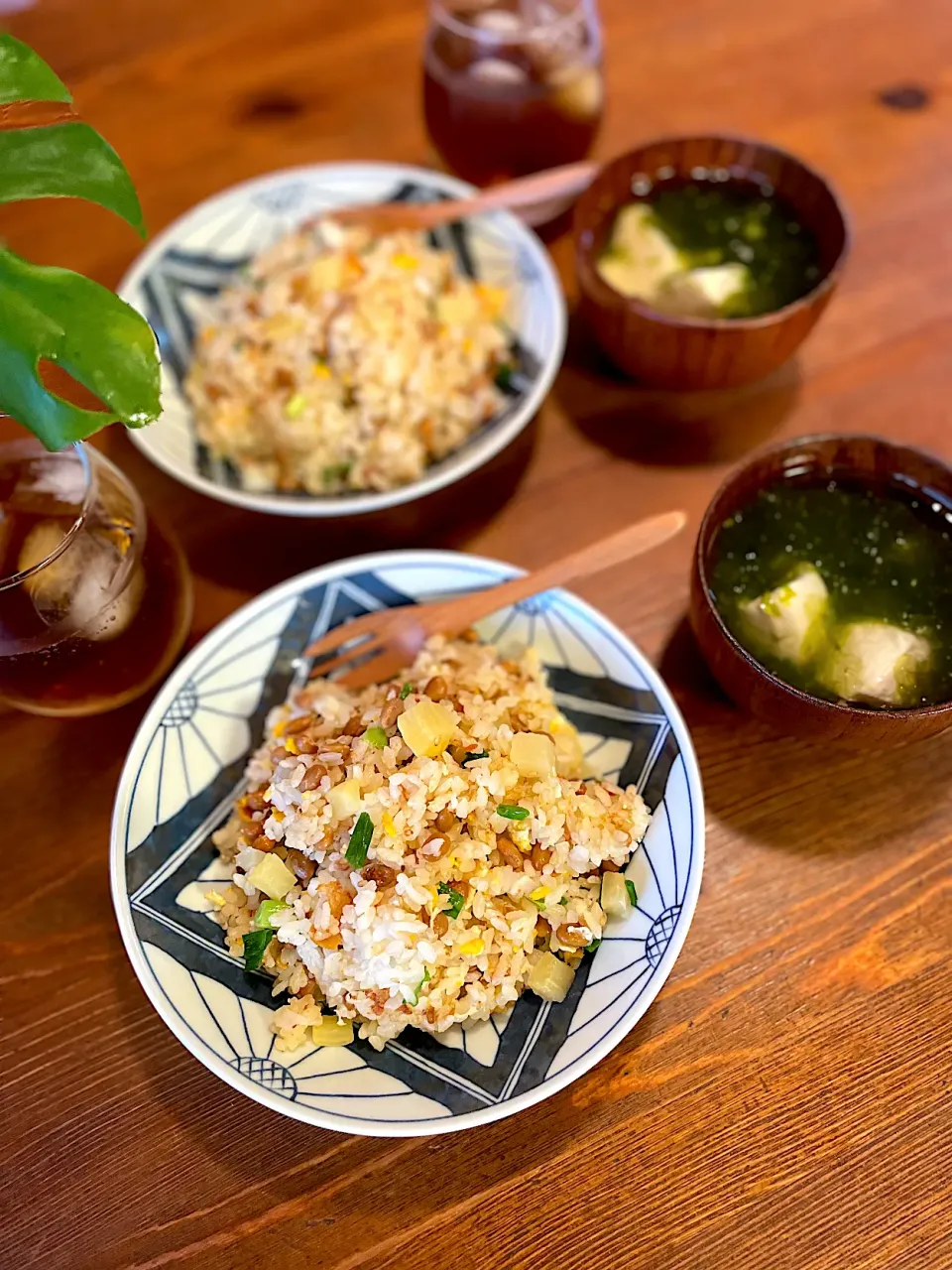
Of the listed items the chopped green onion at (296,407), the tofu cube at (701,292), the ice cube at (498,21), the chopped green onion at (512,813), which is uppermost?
the ice cube at (498,21)

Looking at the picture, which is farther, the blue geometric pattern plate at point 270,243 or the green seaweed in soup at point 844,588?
the blue geometric pattern plate at point 270,243

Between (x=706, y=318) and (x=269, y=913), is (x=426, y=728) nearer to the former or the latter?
(x=269, y=913)

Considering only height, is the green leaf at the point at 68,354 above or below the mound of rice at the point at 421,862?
above

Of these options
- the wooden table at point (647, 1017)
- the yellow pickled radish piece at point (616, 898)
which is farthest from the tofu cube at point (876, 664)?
the yellow pickled radish piece at point (616, 898)

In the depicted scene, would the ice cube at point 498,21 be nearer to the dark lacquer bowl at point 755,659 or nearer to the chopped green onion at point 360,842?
the dark lacquer bowl at point 755,659

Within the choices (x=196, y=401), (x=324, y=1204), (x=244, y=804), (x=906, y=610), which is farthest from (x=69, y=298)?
(x=906, y=610)

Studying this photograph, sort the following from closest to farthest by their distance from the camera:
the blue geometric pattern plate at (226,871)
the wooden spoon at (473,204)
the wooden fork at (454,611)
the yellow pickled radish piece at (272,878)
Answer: the blue geometric pattern plate at (226,871)
the yellow pickled radish piece at (272,878)
the wooden fork at (454,611)
the wooden spoon at (473,204)

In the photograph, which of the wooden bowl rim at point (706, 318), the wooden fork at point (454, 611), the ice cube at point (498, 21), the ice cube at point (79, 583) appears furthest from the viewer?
the ice cube at point (498, 21)

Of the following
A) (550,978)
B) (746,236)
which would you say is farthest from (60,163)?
(746,236)
